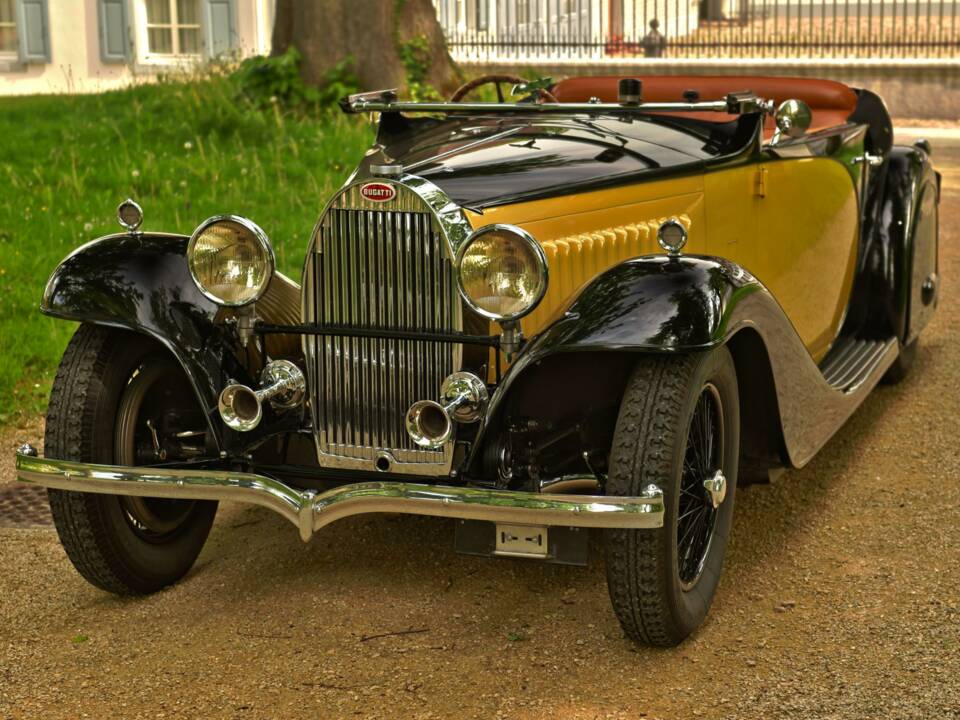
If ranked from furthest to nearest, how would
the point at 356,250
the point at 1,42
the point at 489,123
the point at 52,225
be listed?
1. the point at 1,42
2. the point at 52,225
3. the point at 489,123
4. the point at 356,250

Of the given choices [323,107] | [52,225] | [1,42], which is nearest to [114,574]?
[52,225]

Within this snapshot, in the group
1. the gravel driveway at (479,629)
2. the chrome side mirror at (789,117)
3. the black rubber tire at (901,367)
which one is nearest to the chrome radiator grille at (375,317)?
the gravel driveway at (479,629)

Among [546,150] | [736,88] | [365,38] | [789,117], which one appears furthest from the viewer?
[365,38]

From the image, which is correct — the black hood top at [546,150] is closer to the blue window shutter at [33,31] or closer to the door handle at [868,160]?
the door handle at [868,160]

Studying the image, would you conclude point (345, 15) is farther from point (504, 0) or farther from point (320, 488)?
point (504, 0)

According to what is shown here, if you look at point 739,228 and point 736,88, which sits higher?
point 736,88

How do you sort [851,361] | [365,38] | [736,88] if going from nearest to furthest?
[851,361], [736,88], [365,38]

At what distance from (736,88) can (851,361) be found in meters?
1.22

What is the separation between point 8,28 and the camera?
52.6 feet

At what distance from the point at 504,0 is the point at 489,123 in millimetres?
13995

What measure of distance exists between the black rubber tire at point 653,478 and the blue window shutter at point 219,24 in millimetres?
13227

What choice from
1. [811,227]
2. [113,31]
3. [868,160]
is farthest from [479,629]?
[113,31]

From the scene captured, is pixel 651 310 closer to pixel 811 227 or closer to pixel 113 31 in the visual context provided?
pixel 811 227

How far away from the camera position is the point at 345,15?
9.90 m
